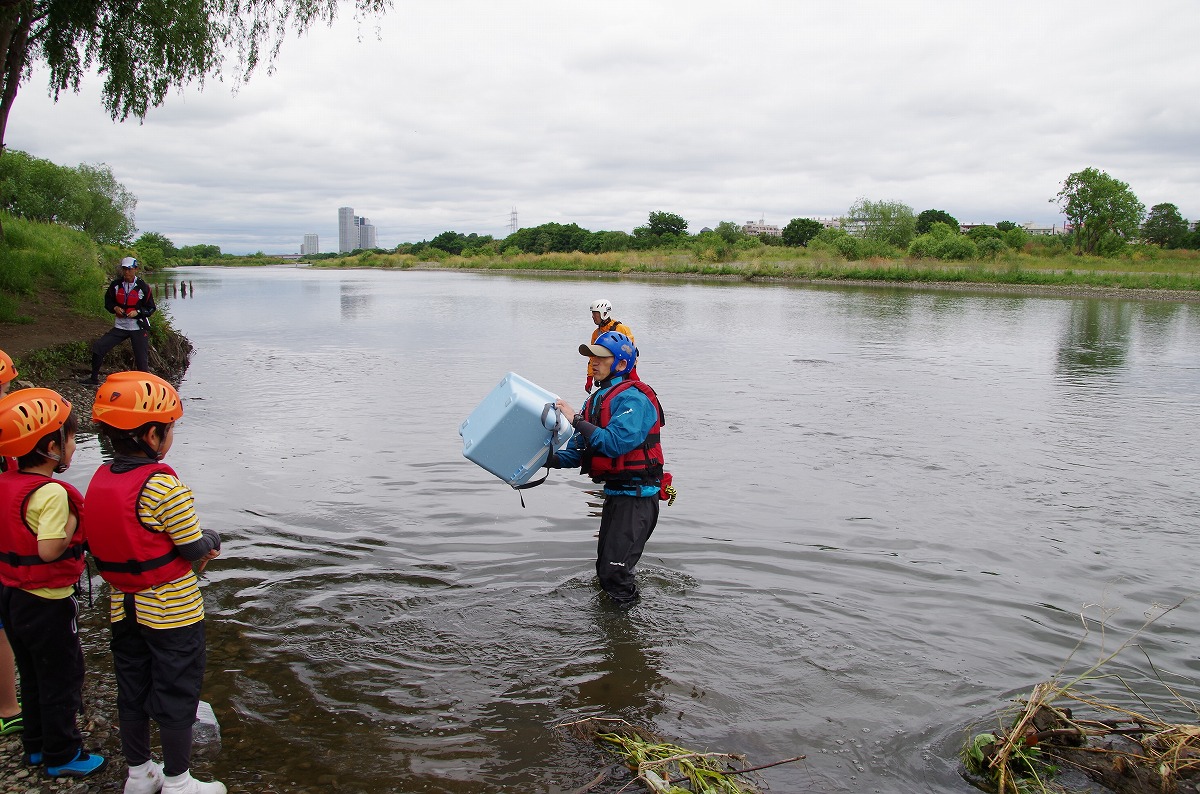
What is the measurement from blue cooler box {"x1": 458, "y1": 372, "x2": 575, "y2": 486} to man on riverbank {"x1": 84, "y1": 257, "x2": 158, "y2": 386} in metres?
9.39

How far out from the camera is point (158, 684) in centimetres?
352

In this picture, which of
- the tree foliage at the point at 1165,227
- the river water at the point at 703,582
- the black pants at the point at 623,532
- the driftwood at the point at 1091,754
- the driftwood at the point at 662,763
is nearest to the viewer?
the driftwood at the point at 662,763

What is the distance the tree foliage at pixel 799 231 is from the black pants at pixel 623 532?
10772 cm

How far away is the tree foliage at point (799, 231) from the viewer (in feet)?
357

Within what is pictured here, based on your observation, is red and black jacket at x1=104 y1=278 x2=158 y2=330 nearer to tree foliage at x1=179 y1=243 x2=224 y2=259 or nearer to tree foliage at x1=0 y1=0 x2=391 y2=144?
tree foliage at x1=0 y1=0 x2=391 y2=144

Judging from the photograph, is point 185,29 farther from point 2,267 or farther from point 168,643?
point 168,643

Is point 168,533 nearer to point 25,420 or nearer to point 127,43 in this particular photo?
point 25,420

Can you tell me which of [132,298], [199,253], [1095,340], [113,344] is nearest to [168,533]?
[132,298]

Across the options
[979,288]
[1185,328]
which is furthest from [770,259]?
[1185,328]

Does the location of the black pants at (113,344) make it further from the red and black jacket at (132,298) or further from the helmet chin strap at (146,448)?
the helmet chin strap at (146,448)

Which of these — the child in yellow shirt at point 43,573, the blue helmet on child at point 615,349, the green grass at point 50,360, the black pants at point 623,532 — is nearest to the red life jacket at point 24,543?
the child in yellow shirt at point 43,573

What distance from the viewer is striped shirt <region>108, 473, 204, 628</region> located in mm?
3436

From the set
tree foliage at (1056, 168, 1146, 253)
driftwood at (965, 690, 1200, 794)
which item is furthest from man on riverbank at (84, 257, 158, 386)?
tree foliage at (1056, 168, 1146, 253)

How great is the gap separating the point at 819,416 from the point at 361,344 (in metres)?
14.9
